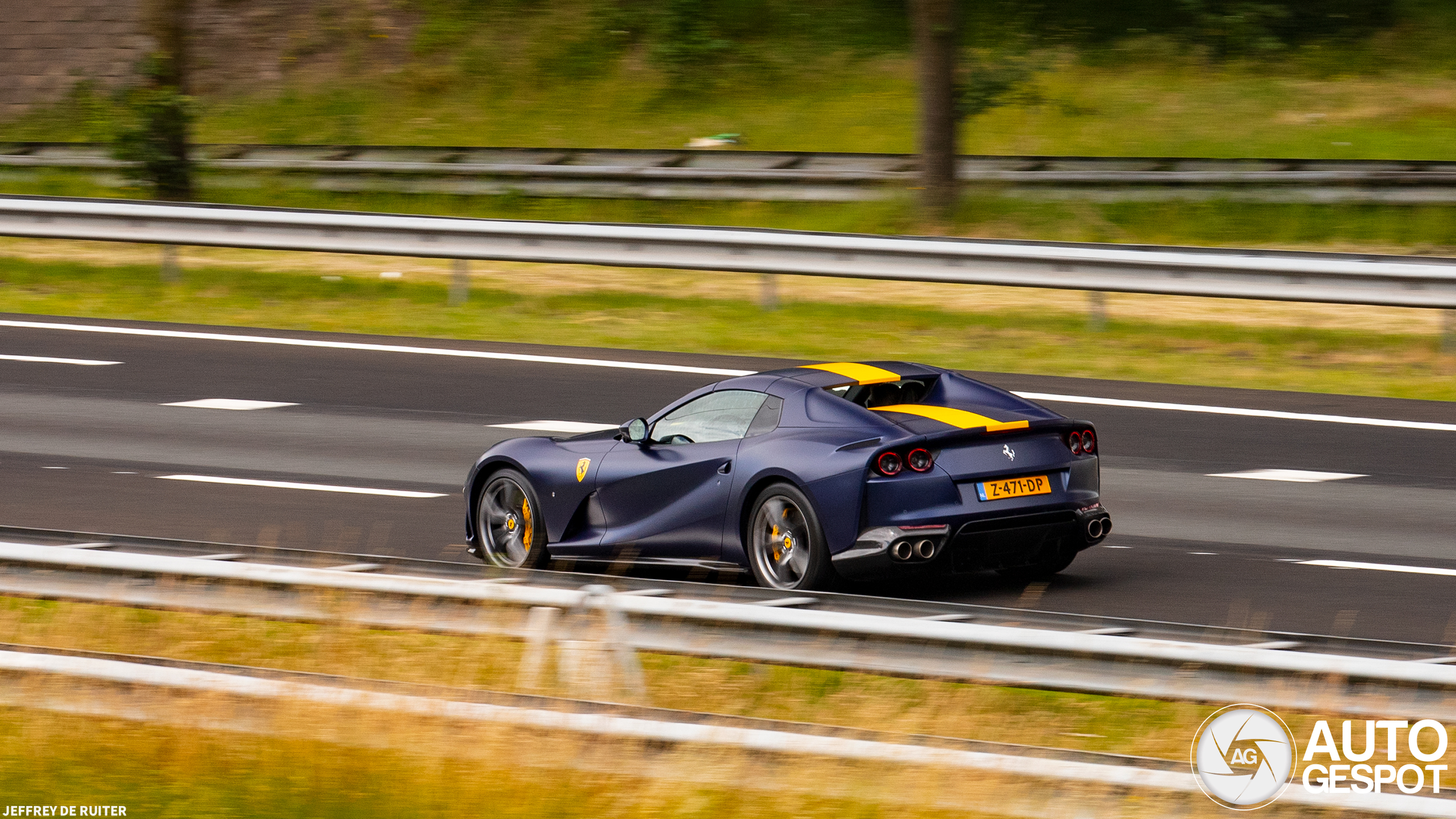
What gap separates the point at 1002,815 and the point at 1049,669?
1092mm

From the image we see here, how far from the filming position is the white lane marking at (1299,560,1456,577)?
9695mm

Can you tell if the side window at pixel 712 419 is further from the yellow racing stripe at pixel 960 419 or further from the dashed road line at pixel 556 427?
the dashed road line at pixel 556 427

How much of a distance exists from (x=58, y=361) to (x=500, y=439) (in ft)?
17.6

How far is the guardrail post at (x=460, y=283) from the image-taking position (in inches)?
734

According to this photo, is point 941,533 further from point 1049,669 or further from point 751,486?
point 1049,669

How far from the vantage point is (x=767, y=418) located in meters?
9.25

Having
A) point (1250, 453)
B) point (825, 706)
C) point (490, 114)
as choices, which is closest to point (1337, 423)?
point (1250, 453)

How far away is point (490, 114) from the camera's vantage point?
28.3m

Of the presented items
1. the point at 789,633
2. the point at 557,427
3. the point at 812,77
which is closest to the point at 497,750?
the point at 789,633

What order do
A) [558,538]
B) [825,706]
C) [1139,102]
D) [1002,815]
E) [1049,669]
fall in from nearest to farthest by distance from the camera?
[1002,815] → [1049,669] → [825,706] → [558,538] → [1139,102]

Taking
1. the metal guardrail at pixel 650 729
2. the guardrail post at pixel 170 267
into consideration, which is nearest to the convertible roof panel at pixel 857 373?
the metal guardrail at pixel 650 729

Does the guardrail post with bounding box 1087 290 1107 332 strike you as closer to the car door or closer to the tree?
the car door

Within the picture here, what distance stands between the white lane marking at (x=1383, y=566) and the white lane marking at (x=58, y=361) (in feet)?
34.9

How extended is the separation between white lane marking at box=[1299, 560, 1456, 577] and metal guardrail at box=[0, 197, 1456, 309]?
5763 mm
